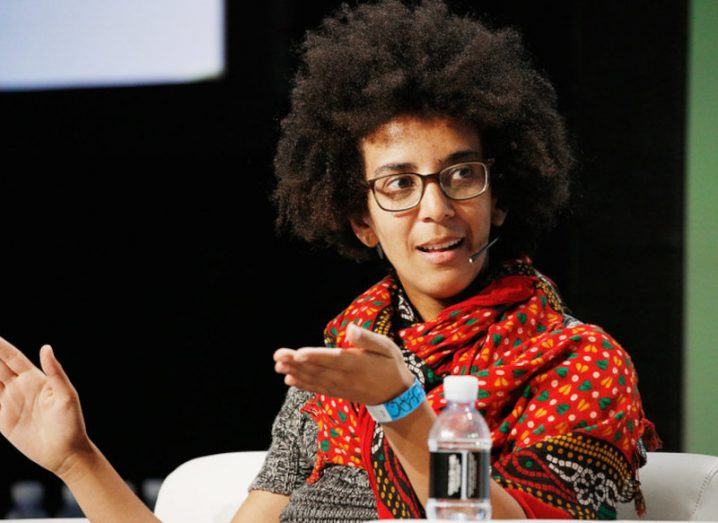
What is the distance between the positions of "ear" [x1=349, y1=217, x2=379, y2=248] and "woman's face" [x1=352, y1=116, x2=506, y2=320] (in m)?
0.13

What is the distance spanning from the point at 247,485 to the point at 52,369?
62 cm

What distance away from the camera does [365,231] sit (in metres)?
2.11

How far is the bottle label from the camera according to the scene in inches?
48.9

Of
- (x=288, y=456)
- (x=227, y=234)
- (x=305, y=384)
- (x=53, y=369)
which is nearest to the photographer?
(x=305, y=384)

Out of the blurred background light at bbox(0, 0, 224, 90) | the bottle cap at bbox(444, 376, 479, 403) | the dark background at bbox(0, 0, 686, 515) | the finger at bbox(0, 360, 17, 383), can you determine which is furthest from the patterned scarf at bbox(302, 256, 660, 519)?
the blurred background light at bbox(0, 0, 224, 90)

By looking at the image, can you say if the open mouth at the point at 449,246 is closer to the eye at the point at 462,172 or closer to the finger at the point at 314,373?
the eye at the point at 462,172

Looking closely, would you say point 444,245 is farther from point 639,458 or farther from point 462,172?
point 639,458

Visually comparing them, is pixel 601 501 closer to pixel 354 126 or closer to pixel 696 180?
pixel 354 126

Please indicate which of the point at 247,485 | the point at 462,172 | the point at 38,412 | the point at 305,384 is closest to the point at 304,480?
the point at 247,485

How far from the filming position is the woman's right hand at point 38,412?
174 centimetres

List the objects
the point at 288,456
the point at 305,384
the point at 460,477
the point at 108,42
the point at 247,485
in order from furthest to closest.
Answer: the point at 108,42, the point at 247,485, the point at 288,456, the point at 305,384, the point at 460,477

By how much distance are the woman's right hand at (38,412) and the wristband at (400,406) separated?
0.57 metres

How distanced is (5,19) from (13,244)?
774mm

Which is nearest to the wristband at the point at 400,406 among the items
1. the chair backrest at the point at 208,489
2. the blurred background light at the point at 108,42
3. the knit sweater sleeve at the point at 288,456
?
the knit sweater sleeve at the point at 288,456
